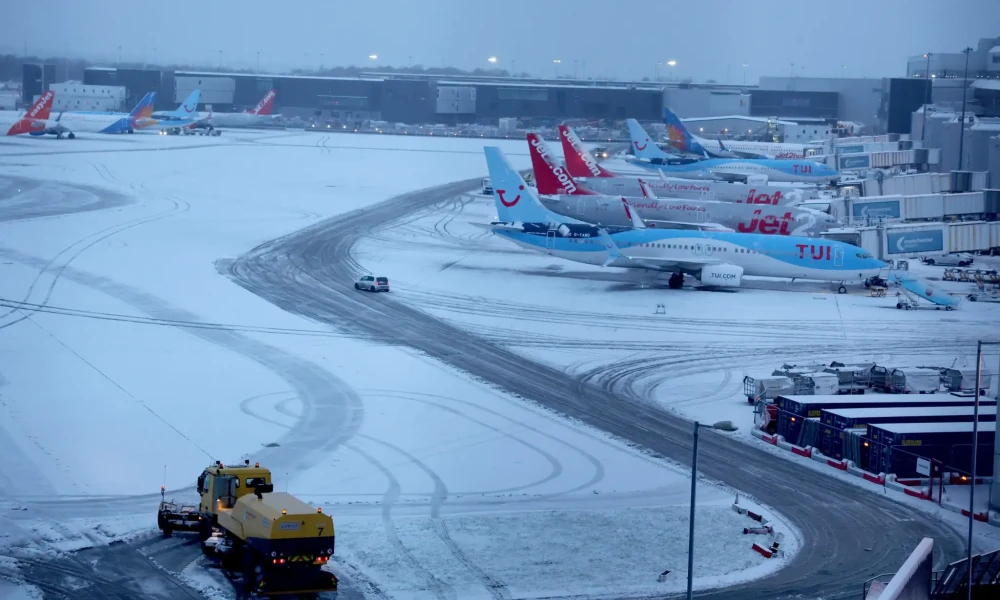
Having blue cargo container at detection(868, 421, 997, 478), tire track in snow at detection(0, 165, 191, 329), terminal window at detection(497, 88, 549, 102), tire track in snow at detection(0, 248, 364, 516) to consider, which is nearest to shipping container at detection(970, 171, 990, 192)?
tire track in snow at detection(0, 165, 191, 329)

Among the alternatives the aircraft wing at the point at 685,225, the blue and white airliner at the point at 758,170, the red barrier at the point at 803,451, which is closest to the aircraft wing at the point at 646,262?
the aircraft wing at the point at 685,225

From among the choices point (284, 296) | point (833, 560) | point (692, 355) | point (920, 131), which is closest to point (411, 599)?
point (833, 560)

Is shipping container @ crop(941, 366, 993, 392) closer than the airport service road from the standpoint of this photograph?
No

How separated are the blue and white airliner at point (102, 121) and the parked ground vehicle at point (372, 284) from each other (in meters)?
81.4

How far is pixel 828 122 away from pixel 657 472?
13836 cm

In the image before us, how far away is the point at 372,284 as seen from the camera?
44094mm

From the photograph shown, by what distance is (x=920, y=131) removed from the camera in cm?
10525

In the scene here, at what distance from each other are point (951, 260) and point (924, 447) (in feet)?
120

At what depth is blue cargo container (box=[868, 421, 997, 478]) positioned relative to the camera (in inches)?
998

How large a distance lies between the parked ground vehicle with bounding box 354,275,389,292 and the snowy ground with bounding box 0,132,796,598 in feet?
5.20

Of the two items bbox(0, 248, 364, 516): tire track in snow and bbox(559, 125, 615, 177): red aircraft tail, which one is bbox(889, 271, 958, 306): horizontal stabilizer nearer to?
bbox(0, 248, 364, 516): tire track in snow

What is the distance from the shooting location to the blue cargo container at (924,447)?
2536cm

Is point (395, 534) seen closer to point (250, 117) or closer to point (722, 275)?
point (722, 275)

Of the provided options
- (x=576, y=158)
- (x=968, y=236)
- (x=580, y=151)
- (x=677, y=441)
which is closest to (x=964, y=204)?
(x=968, y=236)
